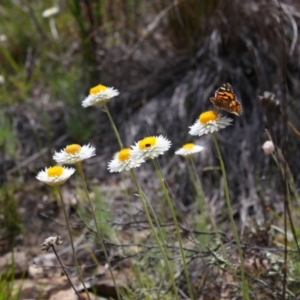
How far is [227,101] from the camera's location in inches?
67.6

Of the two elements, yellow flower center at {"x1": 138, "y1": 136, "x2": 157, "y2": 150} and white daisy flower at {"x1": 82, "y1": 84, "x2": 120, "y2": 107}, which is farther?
white daisy flower at {"x1": 82, "y1": 84, "x2": 120, "y2": 107}

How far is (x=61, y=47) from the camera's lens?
5062 mm

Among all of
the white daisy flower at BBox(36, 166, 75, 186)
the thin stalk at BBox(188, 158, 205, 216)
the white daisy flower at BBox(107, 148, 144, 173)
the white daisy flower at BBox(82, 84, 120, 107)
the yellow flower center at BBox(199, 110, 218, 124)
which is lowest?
the thin stalk at BBox(188, 158, 205, 216)

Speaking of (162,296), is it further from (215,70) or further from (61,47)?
(61,47)

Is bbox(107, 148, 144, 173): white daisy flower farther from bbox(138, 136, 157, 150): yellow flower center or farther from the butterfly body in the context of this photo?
the butterfly body

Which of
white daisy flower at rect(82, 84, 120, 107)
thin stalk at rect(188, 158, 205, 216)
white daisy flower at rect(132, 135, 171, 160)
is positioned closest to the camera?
white daisy flower at rect(132, 135, 171, 160)

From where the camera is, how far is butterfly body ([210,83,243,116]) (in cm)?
171

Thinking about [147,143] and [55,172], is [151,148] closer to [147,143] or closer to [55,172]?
[147,143]

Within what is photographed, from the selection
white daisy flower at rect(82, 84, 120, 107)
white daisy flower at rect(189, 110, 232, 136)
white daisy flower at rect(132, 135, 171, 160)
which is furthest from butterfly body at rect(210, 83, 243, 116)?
white daisy flower at rect(82, 84, 120, 107)

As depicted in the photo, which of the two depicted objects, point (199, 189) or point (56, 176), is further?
point (199, 189)

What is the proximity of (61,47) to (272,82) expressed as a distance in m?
1.85

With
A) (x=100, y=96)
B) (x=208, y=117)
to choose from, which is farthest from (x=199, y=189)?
(x=208, y=117)

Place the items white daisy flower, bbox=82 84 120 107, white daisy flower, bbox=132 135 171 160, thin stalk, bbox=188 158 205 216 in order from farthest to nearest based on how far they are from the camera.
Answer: thin stalk, bbox=188 158 205 216
white daisy flower, bbox=82 84 120 107
white daisy flower, bbox=132 135 171 160

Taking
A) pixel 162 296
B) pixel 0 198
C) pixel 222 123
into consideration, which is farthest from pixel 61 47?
pixel 222 123
